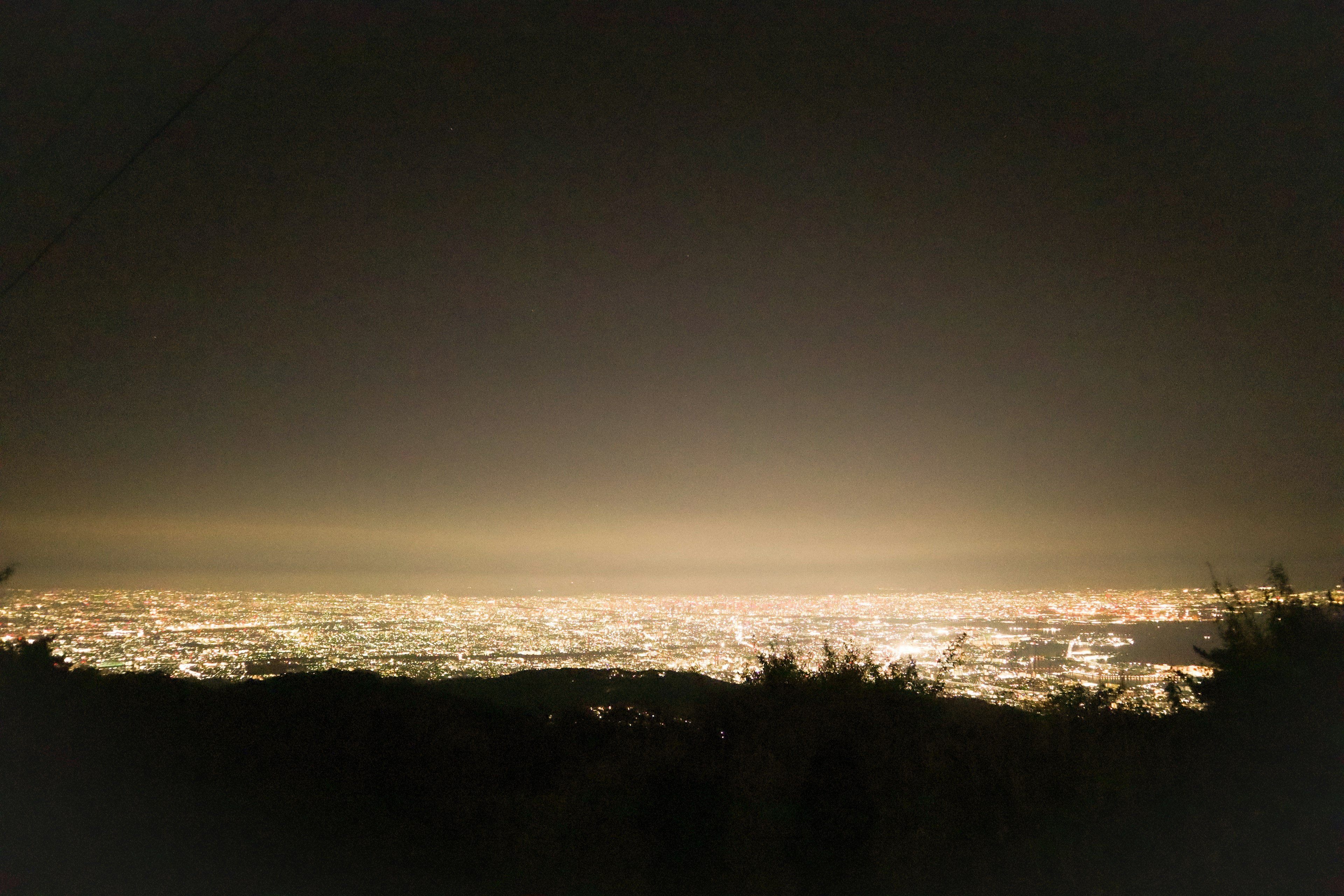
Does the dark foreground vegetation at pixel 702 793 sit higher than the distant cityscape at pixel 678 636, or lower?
lower

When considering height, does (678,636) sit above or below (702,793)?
above

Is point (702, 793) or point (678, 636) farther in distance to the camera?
point (678, 636)

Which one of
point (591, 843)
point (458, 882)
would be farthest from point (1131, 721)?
point (458, 882)

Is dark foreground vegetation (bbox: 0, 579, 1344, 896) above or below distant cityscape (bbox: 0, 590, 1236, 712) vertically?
below

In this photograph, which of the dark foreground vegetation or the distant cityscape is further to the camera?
the distant cityscape
